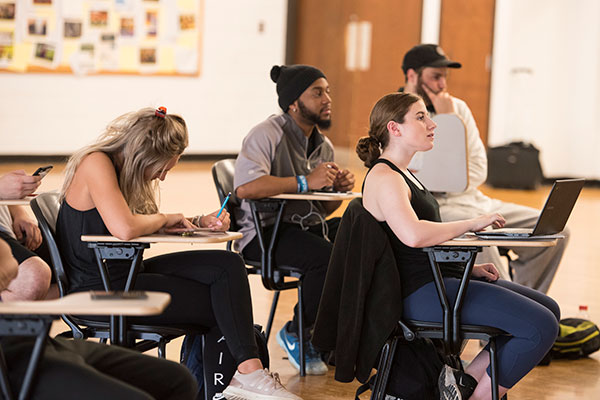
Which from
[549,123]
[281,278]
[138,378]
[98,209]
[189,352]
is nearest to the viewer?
[138,378]

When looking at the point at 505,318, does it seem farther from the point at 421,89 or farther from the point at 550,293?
the point at 550,293

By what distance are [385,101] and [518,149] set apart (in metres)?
8.30

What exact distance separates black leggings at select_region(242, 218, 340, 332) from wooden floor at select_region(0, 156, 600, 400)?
284 mm

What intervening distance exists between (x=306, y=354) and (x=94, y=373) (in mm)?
1869

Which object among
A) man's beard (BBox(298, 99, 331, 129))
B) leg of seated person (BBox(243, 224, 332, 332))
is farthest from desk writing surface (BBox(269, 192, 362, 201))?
man's beard (BBox(298, 99, 331, 129))

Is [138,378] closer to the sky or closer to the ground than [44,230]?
closer to the ground

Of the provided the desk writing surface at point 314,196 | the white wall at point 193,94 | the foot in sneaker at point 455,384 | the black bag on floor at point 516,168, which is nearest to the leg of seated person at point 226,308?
the foot in sneaker at point 455,384

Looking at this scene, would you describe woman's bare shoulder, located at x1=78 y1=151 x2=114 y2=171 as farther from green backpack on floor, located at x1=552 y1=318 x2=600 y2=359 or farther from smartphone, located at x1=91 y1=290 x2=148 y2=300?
green backpack on floor, located at x1=552 y1=318 x2=600 y2=359

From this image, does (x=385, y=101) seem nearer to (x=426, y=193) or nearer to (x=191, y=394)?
(x=426, y=193)

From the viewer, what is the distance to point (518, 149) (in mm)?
11039

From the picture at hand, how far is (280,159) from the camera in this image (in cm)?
396

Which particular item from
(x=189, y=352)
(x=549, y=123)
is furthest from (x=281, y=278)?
(x=549, y=123)

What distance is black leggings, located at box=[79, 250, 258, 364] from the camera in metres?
2.79

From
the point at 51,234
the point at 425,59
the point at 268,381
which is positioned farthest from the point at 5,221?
the point at 425,59
